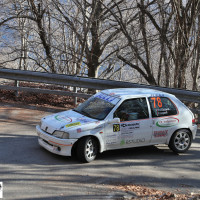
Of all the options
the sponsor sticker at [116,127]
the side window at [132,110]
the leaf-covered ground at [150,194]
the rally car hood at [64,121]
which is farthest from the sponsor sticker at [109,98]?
the leaf-covered ground at [150,194]

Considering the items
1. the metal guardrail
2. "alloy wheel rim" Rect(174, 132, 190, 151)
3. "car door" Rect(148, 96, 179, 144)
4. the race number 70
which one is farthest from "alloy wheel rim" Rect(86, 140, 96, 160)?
the metal guardrail

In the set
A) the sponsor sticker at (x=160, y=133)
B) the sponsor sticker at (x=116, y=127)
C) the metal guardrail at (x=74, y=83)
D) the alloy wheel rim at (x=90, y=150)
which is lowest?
the alloy wheel rim at (x=90, y=150)

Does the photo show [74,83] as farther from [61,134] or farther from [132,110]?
[61,134]

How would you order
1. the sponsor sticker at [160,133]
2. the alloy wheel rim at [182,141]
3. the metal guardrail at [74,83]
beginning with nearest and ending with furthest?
the sponsor sticker at [160,133] < the alloy wheel rim at [182,141] < the metal guardrail at [74,83]

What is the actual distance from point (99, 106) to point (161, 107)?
4.74ft

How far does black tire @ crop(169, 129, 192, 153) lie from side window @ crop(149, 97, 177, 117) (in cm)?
50

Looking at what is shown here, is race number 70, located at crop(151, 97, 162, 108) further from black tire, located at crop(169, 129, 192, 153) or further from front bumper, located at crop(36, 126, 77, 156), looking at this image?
front bumper, located at crop(36, 126, 77, 156)

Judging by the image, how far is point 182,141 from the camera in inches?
315

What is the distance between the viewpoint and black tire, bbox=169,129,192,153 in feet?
25.8

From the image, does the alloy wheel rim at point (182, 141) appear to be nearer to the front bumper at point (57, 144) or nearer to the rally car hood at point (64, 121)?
the rally car hood at point (64, 121)

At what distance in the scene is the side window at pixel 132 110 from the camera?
741 centimetres

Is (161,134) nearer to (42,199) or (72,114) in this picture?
(72,114)

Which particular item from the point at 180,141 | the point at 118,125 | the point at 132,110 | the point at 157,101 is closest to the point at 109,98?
the point at 132,110

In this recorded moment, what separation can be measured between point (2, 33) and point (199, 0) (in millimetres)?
16679
